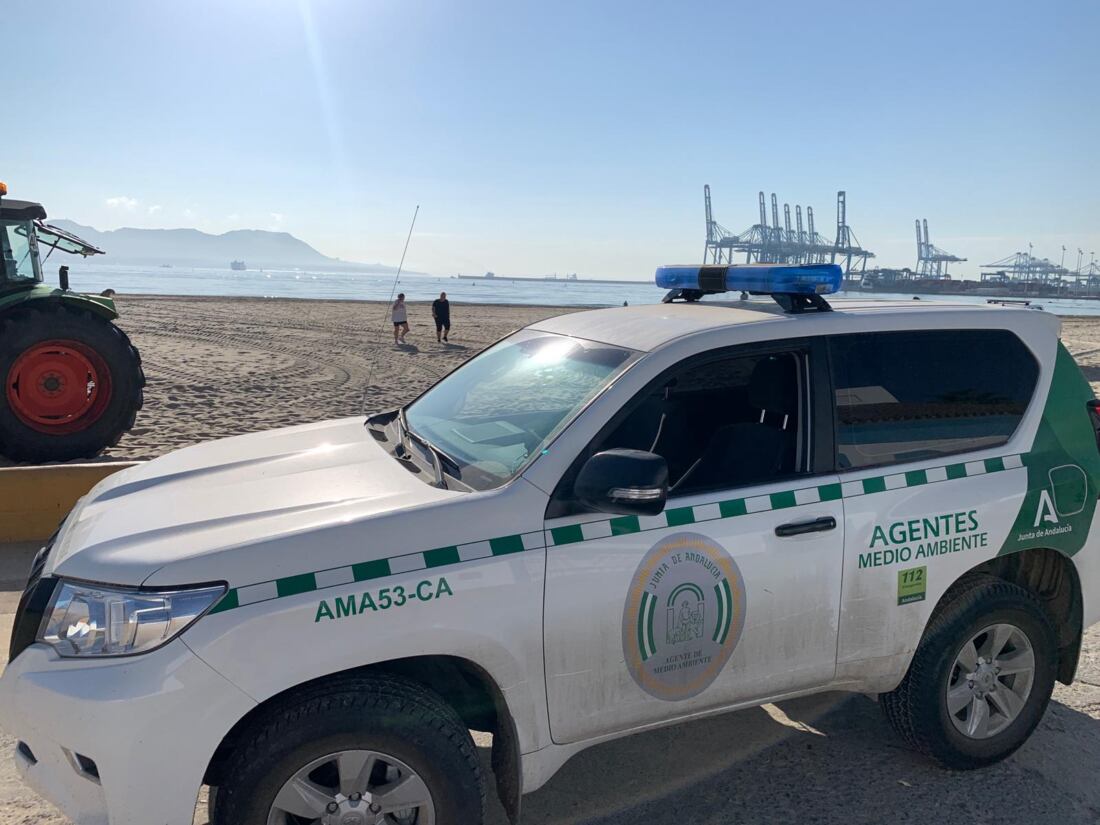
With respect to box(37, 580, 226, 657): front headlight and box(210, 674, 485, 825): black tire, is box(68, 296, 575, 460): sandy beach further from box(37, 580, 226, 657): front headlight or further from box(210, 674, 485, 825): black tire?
box(210, 674, 485, 825): black tire

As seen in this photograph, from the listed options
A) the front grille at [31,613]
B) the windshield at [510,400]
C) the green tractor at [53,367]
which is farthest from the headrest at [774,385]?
the green tractor at [53,367]

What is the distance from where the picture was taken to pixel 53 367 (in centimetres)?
766

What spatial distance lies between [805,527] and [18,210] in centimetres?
792

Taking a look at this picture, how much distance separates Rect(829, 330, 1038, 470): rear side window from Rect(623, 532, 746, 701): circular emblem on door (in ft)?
2.25

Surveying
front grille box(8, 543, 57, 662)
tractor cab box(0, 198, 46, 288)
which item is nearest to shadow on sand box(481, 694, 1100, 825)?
front grille box(8, 543, 57, 662)

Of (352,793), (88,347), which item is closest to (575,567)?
(352,793)

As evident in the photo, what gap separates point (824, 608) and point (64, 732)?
235cm

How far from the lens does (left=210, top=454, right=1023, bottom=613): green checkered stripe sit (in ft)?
7.42

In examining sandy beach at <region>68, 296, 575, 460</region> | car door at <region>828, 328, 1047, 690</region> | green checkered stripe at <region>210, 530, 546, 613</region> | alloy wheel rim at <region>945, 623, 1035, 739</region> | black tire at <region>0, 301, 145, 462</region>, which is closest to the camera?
green checkered stripe at <region>210, 530, 546, 613</region>

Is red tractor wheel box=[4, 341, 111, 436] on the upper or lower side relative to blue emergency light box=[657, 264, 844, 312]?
lower

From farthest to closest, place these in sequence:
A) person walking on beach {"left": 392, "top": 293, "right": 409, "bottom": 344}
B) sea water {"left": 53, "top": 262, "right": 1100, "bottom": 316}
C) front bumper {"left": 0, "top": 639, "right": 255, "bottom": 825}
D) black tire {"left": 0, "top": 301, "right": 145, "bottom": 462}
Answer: sea water {"left": 53, "top": 262, "right": 1100, "bottom": 316} < person walking on beach {"left": 392, "top": 293, "right": 409, "bottom": 344} < black tire {"left": 0, "top": 301, "right": 145, "bottom": 462} < front bumper {"left": 0, "top": 639, "right": 255, "bottom": 825}

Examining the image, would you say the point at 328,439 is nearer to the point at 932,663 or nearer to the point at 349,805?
the point at 349,805

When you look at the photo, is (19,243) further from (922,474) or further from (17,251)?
(922,474)

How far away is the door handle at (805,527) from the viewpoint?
2.83m
